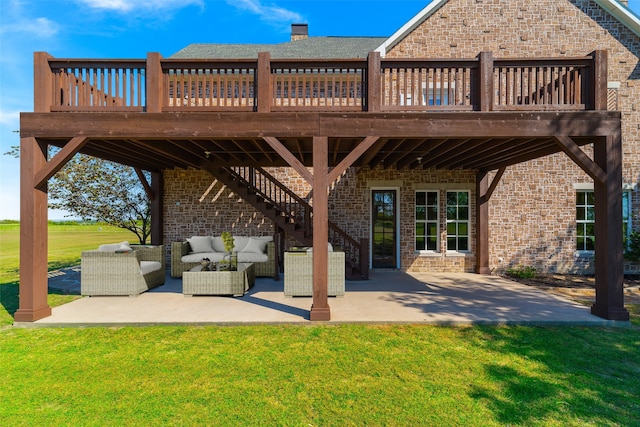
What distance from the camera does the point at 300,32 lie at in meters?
13.6

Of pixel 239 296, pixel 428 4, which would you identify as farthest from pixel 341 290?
pixel 428 4

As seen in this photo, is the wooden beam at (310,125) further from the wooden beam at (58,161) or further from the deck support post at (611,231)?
the deck support post at (611,231)

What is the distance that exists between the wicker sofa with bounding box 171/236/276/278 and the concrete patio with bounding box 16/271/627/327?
82 cm

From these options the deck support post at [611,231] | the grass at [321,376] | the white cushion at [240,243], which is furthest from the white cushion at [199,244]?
the deck support post at [611,231]

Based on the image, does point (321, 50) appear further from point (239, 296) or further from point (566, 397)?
point (566, 397)

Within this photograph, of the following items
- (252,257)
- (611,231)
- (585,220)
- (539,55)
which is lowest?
(252,257)

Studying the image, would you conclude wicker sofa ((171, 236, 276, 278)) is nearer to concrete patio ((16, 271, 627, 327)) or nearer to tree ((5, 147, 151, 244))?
concrete patio ((16, 271, 627, 327))

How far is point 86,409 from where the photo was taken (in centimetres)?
270

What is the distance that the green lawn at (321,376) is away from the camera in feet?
8.62

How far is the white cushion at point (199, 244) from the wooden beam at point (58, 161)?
389 cm

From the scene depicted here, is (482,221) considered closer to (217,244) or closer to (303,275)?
(303,275)

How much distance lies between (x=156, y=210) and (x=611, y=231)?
1017 centimetres

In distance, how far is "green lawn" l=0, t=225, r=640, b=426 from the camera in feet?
8.62

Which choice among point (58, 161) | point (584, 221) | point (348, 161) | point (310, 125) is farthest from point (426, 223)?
point (58, 161)
